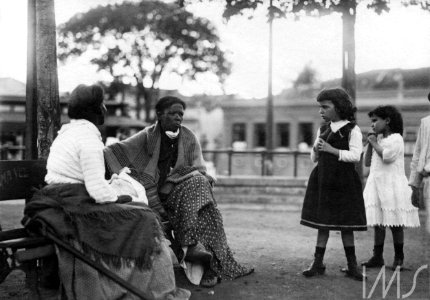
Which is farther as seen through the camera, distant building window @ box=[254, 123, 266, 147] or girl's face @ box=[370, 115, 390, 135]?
distant building window @ box=[254, 123, 266, 147]

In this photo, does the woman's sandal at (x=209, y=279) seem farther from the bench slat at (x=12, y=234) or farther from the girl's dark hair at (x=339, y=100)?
the girl's dark hair at (x=339, y=100)

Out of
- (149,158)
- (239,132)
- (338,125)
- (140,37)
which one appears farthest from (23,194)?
(239,132)

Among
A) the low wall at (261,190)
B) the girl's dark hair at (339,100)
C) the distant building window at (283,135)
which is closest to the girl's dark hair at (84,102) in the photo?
the girl's dark hair at (339,100)

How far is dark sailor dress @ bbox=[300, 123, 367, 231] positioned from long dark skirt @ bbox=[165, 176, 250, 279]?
93 cm

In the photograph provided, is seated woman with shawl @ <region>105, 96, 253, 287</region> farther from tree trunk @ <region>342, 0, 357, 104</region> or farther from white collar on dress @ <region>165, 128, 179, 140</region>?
tree trunk @ <region>342, 0, 357, 104</region>

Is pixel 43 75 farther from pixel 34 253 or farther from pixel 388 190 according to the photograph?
pixel 388 190

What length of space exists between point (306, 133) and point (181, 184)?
117 ft

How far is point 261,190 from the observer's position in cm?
1176

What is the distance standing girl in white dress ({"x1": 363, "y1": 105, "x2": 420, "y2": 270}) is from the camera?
5.40 m

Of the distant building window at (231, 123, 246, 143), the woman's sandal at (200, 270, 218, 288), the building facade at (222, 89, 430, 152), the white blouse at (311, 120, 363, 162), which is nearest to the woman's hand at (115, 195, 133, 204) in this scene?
the woman's sandal at (200, 270, 218, 288)

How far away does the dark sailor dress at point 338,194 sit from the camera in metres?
4.91

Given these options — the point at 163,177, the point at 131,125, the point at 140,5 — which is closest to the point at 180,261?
the point at 163,177

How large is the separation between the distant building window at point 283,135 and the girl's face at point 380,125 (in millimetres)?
35167

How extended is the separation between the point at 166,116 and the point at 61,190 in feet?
5.56
